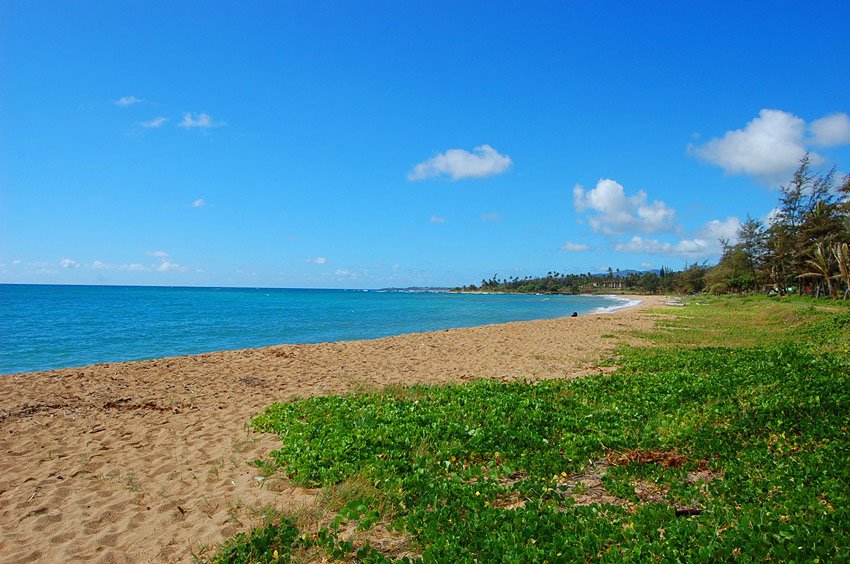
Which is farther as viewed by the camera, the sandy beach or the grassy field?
the sandy beach

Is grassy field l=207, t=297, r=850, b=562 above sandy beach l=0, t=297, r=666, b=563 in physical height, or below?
above

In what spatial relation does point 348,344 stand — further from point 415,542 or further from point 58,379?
point 415,542

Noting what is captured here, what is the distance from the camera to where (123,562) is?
459cm

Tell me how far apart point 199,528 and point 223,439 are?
331cm

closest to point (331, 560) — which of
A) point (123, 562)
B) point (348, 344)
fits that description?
point (123, 562)

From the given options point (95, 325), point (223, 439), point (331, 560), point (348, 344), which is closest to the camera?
point (331, 560)

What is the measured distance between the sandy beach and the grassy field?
736 millimetres

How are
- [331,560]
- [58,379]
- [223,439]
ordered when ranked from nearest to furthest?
1. [331,560]
2. [223,439]
3. [58,379]

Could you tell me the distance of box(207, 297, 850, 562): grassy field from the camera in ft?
13.8

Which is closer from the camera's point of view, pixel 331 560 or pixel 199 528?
pixel 331 560

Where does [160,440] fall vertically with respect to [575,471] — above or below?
below

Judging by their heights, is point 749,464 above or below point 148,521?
above

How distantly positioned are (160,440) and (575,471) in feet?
22.5

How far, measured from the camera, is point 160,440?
328 inches
